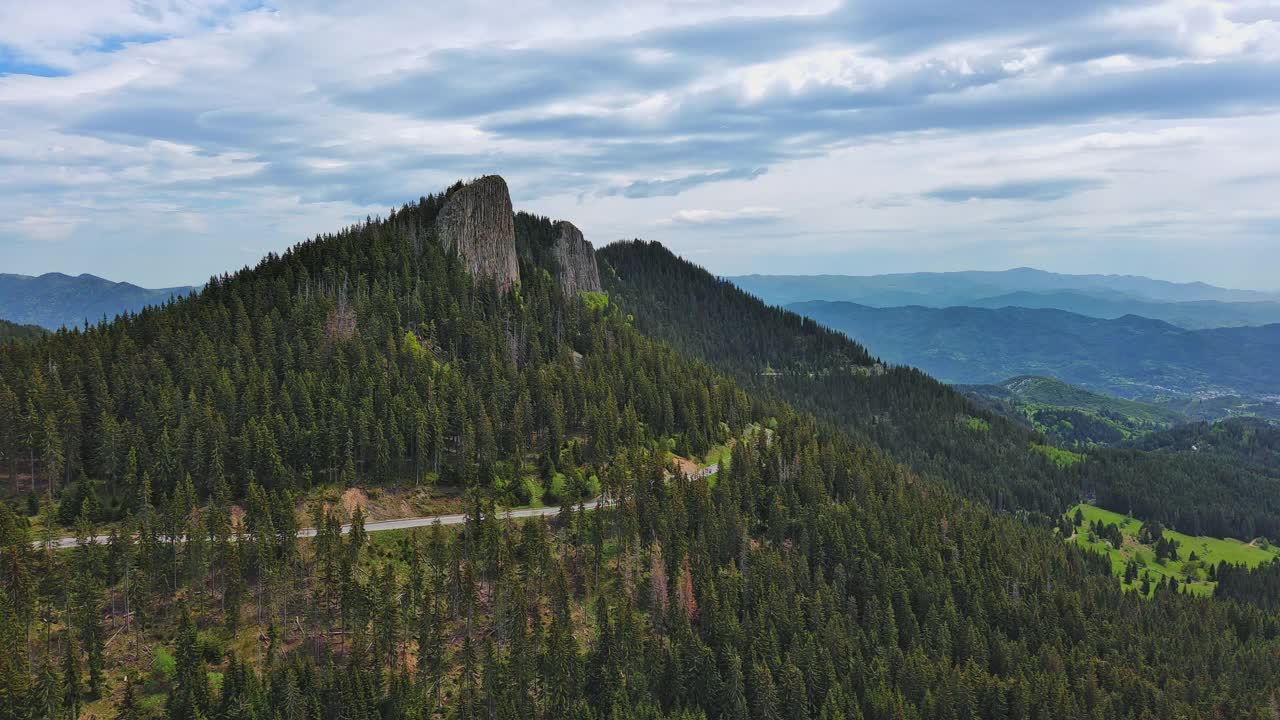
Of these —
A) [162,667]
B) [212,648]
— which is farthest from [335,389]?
[162,667]

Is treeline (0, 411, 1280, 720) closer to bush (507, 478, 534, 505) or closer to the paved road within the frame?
the paved road

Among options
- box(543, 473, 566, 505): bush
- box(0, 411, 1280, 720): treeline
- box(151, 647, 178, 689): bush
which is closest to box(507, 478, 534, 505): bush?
box(543, 473, 566, 505): bush

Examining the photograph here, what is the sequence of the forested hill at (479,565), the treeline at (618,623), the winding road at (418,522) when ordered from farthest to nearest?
the winding road at (418,522)
the forested hill at (479,565)
the treeline at (618,623)

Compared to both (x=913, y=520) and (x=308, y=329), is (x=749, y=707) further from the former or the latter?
(x=308, y=329)

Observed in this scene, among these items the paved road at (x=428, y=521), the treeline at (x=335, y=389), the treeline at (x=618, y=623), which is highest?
the treeline at (x=335, y=389)

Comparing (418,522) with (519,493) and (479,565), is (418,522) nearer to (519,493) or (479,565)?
(479,565)

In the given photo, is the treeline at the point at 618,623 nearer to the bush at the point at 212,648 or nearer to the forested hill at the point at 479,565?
the bush at the point at 212,648

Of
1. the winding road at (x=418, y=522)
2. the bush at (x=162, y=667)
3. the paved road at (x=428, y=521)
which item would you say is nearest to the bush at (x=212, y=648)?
the bush at (x=162, y=667)
